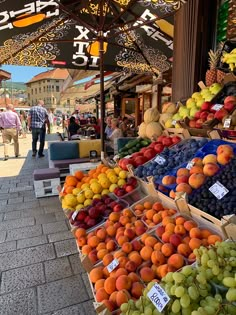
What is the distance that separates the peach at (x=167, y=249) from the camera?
1.51 m

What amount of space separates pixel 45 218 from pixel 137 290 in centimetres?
238

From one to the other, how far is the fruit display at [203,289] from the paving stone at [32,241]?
1897 millimetres

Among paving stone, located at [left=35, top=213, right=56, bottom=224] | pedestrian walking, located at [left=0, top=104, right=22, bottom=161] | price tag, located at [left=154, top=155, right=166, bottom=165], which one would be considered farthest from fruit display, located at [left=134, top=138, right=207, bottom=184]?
pedestrian walking, located at [left=0, top=104, right=22, bottom=161]

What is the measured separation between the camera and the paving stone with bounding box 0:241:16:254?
106 inches

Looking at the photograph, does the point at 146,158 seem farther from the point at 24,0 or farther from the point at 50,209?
the point at 24,0

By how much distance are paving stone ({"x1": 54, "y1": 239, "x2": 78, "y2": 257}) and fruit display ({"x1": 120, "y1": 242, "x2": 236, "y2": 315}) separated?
158 centimetres

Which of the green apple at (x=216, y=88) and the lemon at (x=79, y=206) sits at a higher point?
the green apple at (x=216, y=88)

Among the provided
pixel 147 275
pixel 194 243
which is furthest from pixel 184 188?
pixel 147 275

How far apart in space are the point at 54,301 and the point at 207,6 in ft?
14.4

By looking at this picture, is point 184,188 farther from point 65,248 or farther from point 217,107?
point 65,248

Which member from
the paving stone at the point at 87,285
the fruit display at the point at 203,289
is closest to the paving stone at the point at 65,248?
the paving stone at the point at 87,285

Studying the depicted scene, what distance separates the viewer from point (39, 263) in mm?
2459

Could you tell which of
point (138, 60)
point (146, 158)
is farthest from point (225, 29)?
point (146, 158)

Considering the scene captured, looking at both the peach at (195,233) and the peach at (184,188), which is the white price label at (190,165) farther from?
the peach at (195,233)
